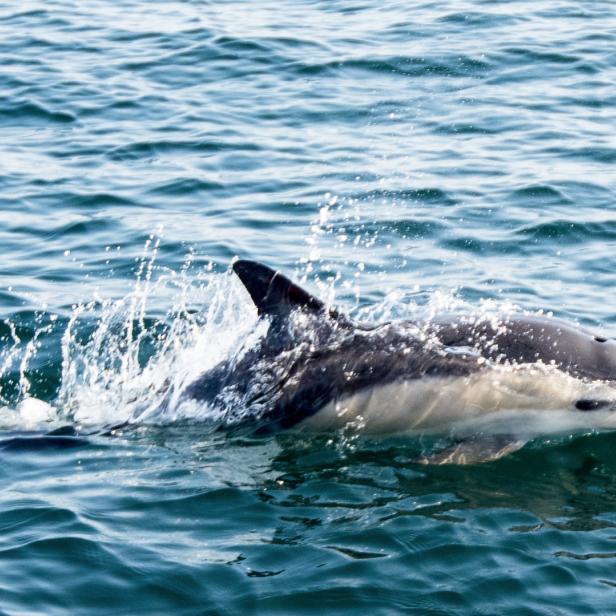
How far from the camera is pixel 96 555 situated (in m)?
7.64

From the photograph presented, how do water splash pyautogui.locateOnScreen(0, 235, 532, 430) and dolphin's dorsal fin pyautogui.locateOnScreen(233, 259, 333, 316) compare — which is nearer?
dolphin's dorsal fin pyautogui.locateOnScreen(233, 259, 333, 316)

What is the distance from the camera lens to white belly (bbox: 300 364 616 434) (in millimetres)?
8930

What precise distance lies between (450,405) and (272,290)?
1.43 m

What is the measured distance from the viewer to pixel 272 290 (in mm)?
9008

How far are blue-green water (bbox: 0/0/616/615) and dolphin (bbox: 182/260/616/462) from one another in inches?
8.1

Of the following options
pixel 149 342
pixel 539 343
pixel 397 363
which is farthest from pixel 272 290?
pixel 149 342

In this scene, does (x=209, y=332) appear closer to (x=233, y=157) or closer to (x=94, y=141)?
(x=233, y=157)

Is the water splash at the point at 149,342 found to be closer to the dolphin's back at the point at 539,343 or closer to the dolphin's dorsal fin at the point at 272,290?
the dolphin's back at the point at 539,343

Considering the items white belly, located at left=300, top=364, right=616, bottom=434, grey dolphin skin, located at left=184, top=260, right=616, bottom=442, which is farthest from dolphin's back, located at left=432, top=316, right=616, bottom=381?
white belly, located at left=300, top=364, right=616, bottom=434

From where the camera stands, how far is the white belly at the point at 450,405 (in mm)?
8930

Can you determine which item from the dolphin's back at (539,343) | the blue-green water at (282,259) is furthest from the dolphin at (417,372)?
the blue-green water at (282,259)

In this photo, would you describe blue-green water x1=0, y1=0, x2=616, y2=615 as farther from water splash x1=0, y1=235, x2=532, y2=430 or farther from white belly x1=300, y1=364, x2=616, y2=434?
white belly x1=300, y1=364, x2=616, y2=434

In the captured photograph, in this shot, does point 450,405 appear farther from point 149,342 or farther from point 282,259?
point 282,259

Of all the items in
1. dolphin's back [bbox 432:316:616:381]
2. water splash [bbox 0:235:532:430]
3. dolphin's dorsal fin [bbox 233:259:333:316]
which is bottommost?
water splash [bbox 0:235:532:430]
